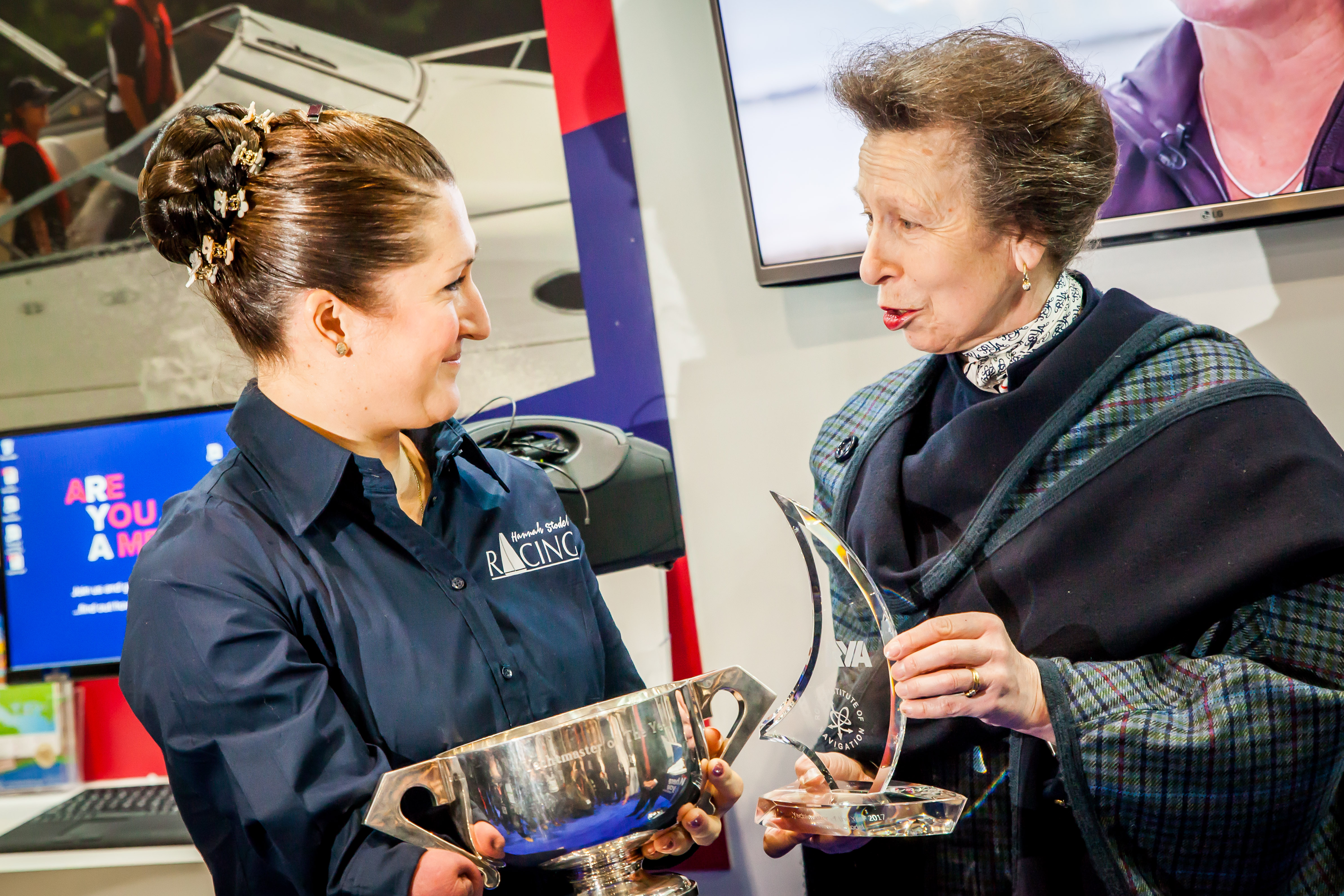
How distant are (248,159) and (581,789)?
0.75 meters

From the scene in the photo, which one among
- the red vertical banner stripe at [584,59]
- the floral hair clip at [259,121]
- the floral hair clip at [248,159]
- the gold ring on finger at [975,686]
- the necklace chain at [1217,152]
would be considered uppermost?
the red vertical banner stripe at [584,59]

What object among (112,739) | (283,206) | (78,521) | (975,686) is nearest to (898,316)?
(975,686)

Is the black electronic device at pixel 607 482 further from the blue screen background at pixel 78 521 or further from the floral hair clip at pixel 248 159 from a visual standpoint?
the floral hair clip at pixel 248 159

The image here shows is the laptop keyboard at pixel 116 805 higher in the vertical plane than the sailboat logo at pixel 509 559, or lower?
lower

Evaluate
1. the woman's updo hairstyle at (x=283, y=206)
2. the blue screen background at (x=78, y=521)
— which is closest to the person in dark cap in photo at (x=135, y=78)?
the blue screen background at (x=78, y=521)

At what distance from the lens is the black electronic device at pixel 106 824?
6.63ft

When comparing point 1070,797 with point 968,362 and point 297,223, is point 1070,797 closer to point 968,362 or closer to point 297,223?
point 968,362

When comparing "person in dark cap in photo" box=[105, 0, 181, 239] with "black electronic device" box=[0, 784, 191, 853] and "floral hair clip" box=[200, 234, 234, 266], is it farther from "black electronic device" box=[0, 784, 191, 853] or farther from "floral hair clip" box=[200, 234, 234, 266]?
"floral hair clip" box=[200, 234, 234, 266]

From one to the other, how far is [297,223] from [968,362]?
2.99 ft

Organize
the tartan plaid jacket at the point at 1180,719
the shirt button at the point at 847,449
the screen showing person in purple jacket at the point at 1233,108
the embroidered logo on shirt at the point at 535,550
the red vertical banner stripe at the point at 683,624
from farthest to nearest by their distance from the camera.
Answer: the red vertical banner stripe at the point at 683,624
the screen showing person in purple jacket at the point at 1233,108
the shirt button at the point at 847,449
the embroidered logo on shirt at the point at 535,550
the tartan plaid jacket at the point at 1180,719

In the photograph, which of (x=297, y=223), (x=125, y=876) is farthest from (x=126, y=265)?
(x=297, y=223)

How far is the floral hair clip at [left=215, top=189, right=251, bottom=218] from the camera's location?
3.53ft

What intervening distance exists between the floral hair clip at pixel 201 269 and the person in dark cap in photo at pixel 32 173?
5.61ft

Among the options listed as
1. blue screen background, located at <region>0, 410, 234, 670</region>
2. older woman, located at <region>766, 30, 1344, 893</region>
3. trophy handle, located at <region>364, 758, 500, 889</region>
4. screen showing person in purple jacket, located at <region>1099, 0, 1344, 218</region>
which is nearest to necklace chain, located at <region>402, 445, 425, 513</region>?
trophy handle, located at <region>364, 758, 500, 889</region>
